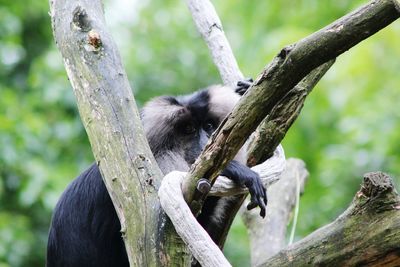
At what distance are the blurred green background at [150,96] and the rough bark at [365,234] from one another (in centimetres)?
346

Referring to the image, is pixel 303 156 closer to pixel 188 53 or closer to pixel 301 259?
pixel 188 53

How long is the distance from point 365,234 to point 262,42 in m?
7.06

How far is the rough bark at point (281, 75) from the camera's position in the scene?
7.57ft

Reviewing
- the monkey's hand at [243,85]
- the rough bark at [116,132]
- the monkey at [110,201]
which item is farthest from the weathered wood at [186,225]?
the monkey's hand at [243,85]

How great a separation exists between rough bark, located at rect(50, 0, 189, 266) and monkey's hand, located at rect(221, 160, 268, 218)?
1.11 ft

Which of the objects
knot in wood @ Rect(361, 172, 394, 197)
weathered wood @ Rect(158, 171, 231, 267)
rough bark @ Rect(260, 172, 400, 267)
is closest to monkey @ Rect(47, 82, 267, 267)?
rough bark @ Rect(260, 172, 400, 267)

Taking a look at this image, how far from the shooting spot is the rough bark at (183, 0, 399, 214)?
231 cm

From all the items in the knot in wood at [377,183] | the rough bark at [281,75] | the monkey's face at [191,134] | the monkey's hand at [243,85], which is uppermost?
the monkey's hand at [243,85]

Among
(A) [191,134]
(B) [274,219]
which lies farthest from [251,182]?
(B) [274,219]

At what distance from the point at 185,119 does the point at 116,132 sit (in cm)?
99

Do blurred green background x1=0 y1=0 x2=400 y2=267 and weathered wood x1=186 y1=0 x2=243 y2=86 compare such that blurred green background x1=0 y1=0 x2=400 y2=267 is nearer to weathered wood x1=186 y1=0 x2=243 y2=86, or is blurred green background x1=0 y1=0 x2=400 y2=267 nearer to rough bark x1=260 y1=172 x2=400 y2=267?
weathered wood x1=186 y1=0 x2=243 y2=86

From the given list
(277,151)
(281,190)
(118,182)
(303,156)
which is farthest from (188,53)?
(118,182)

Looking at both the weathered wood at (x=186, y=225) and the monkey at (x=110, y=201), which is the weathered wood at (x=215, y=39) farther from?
the weathered wood at (x=186, y=225)

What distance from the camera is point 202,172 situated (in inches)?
104
